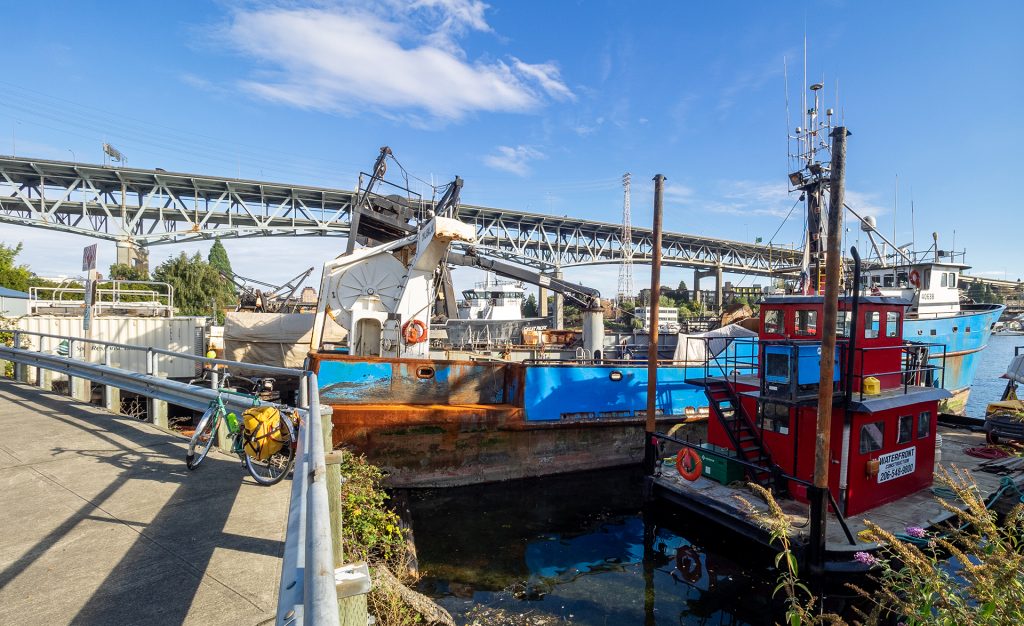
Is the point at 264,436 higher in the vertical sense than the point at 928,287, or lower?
lower

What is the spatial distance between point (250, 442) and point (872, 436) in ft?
33.0

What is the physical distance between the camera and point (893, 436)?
9.34m

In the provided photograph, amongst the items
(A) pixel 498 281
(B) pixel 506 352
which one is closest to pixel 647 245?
(A) pixel 498 281

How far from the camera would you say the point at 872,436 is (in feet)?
29.7

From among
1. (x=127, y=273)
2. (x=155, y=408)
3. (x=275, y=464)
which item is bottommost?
(x=275, y=464)

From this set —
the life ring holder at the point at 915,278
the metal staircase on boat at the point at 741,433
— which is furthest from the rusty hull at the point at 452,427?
the life ring holder at the point at 915,278

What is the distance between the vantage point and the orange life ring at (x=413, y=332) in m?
13.2

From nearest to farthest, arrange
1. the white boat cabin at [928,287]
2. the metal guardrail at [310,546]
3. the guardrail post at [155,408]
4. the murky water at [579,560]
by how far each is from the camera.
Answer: the metal guardrail at [310,546], the murky water at [579,560], the guardrail post at [155,408], the white boat cabin at [928,287]

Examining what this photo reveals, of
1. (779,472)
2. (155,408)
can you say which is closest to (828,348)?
(779,472)

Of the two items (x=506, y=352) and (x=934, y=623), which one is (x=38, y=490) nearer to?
(x=934, y=623)

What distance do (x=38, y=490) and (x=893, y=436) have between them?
1269cm

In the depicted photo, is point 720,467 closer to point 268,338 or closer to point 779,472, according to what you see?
point 779,472

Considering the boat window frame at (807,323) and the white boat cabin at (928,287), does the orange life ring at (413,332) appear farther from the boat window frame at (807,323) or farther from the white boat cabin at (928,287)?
the white boat cabin at (928,287)

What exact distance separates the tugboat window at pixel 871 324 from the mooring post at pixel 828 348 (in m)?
2.92
